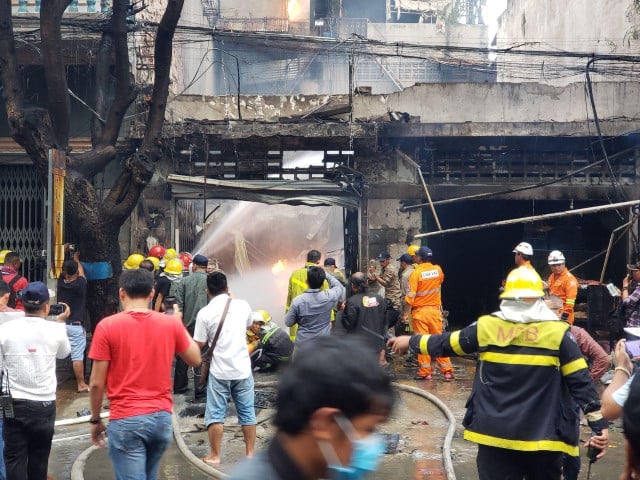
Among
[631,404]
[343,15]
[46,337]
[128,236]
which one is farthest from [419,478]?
[343,15]

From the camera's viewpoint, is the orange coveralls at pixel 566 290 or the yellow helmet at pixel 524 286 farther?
the orange coveralls at pixel 566 290

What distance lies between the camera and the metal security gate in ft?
44.4

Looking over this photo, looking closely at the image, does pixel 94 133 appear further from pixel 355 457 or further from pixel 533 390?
pixel 355 457

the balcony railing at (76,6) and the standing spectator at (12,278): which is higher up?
the balcony railing at (76,6)

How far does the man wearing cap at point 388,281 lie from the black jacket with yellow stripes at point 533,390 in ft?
27.9

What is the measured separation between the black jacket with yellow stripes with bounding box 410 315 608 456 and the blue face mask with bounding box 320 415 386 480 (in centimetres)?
258

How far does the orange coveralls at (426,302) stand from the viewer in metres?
10.9

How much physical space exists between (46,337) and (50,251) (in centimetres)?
400

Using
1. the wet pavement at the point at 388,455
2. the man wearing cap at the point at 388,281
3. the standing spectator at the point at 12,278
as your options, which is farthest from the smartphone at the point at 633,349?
the man wearing cap at the point at 388,281

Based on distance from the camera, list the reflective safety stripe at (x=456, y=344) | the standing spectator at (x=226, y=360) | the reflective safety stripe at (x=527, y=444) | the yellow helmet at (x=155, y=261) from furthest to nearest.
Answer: the yellow helmet at (x=155, y=261) < the standing spectator at (x=226, y=360) < the reflective safety stripe at (x=456, y=344) < the reflective safety stripe at (x=527, y=444)

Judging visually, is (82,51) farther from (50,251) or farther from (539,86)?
(539,86)

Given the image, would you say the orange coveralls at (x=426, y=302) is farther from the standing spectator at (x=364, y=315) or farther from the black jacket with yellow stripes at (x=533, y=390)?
the black jacket with yellow stripes at (x=533, y=390)

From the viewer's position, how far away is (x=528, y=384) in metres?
4.40

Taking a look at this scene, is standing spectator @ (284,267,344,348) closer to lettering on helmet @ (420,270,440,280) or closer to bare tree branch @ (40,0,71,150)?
lettering on helmet @ (420,270,440,280)
